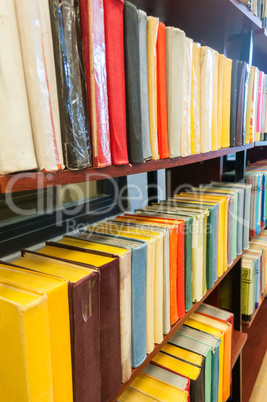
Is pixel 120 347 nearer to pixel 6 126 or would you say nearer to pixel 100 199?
pixel 6 126

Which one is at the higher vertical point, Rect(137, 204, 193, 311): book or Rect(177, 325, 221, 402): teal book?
Rect(137, 204, 193, 311): book

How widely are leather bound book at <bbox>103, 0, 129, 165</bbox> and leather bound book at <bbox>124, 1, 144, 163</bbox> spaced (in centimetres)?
1

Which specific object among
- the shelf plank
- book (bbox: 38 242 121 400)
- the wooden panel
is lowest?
the wooden panel

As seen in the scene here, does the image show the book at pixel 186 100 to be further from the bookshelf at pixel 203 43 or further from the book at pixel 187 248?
the book at pixel 187 248

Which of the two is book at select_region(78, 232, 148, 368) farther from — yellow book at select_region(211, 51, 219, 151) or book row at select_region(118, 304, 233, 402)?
yellow book at select_region(211, 51, 219, 151)

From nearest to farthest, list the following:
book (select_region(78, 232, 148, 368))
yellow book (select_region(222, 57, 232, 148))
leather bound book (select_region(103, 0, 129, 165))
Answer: leather bound book (select_region(103, 0, 129, 165)) → book (select_region(78, 232, 148, 368)) → yellow book (select_region(222, 57, 232, 148))

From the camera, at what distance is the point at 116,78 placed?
0.52 metres

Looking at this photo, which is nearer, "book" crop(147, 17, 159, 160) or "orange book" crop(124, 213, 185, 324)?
"book" crop(147, 17, 159, 160)

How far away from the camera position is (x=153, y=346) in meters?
Answer: 0.70

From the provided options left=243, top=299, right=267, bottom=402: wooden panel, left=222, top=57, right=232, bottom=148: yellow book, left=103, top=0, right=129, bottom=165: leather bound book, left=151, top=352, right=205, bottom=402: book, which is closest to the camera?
left=103, top=0, right=129, bottom=165: leather bound book

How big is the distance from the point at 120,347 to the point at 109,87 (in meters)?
0.50

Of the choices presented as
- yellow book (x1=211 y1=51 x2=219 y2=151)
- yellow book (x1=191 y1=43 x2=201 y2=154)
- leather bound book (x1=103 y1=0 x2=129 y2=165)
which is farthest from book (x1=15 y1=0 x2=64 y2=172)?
yellow book (x1=211 y1=51 x2=219 y2=151)

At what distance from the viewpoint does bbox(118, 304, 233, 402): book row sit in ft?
2.61

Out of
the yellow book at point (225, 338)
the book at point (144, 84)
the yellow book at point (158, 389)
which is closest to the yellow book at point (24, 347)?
the book at point (144, 84)
